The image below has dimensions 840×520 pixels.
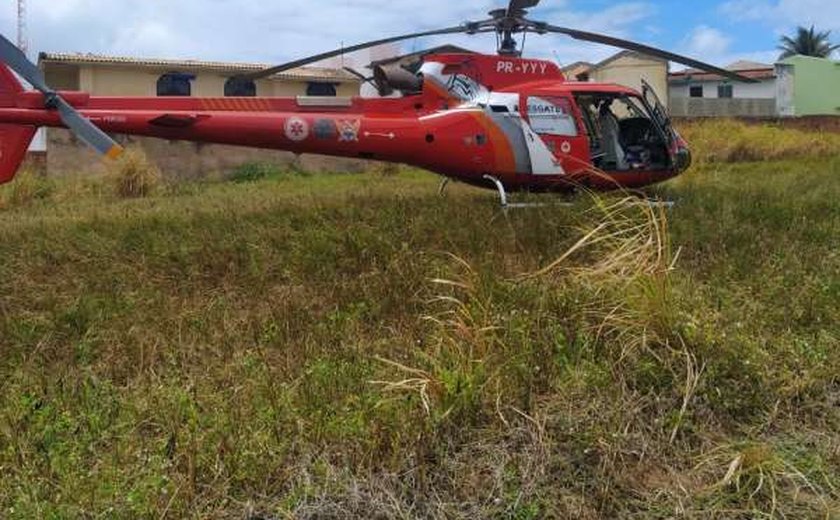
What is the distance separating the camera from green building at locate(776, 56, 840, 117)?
168 ft

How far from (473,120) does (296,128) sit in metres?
2.24

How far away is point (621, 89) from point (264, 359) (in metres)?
7.79

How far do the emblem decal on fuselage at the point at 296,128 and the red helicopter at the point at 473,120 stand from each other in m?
0.01

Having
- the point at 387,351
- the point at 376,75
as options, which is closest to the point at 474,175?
the point at 376,75

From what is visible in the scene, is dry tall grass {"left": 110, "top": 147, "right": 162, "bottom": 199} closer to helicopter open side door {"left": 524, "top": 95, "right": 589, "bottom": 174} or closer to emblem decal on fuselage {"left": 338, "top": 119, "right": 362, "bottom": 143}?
emblem decal on fuselage {"left": 338, "top": 119, "right": 362, "bottom": 143}

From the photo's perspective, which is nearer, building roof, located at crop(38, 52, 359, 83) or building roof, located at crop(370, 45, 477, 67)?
building roof, located at crop(370, 45, 477, 67)

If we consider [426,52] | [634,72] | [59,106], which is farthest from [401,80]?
[634,72]

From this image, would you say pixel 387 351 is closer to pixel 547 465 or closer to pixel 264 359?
pixel 264 359

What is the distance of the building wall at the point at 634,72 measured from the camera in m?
42.5

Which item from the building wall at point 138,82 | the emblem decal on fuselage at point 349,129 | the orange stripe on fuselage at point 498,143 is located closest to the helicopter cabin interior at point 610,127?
the orange stripe on fuselage at point 498,143

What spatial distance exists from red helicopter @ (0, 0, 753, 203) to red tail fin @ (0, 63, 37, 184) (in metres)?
0.54

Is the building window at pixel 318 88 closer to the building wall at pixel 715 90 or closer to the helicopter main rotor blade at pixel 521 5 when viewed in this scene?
the helicopter main rotor blade at pixel 521 5

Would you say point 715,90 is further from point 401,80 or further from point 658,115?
point 401,80

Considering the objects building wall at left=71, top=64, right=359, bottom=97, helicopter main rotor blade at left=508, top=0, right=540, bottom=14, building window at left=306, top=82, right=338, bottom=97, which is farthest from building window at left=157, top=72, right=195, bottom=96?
helicopter main rotor blade at left=508, top=0, right=540, bottom=14
